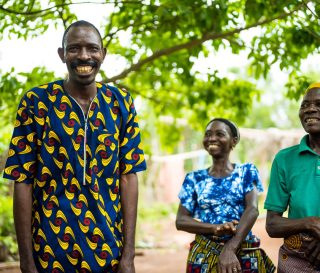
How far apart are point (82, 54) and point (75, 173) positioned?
533mm

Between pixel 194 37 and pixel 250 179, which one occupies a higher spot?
pixel 194 37

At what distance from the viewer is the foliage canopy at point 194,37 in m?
4.60

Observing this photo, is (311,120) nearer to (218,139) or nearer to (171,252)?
(218,139)

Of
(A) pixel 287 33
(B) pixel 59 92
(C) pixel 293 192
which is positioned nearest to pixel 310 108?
(C) pixel 293 192

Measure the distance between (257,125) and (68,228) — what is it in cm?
2019

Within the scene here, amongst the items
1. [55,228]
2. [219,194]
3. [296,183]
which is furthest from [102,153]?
[219,194]

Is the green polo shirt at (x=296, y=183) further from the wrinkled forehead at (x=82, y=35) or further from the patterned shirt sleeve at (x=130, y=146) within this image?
the wrinkled forehead at (x=82, y=35)

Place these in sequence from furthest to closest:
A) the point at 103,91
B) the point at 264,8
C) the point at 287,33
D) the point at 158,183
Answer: the point at 158,183 → the point at 287,33 → the point at 264,8 → the point at 103,91

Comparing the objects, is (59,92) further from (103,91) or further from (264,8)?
(264,8)

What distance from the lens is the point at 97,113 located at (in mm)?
2568

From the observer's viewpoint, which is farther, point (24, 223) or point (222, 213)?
point (222, 213)

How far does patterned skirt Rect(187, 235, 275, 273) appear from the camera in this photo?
3434 millimetres

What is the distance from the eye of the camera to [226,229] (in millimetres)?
3242

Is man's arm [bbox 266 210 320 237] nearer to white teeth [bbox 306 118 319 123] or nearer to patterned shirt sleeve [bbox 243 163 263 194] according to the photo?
white teeth [bbox 306 118 319 123]
